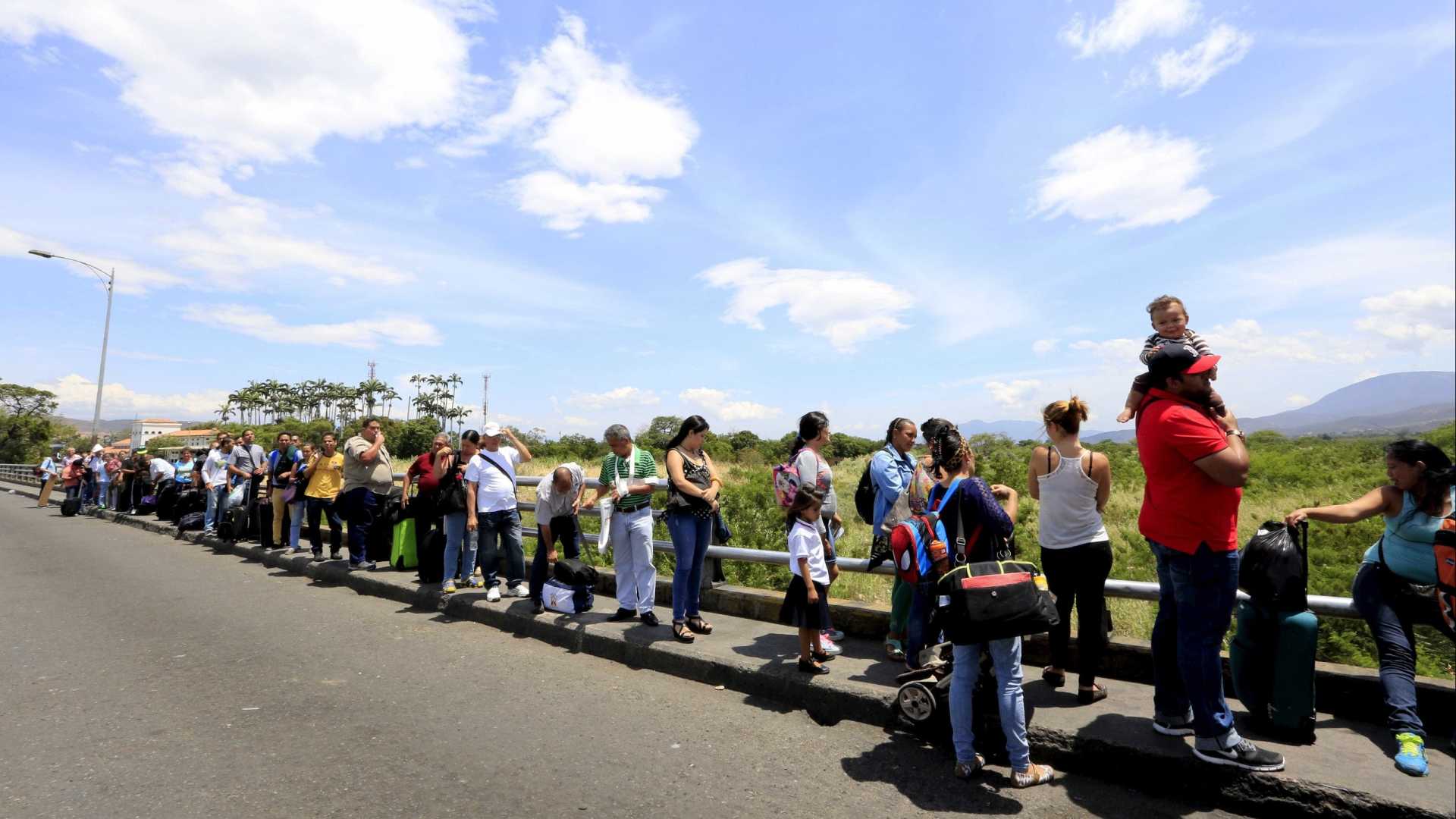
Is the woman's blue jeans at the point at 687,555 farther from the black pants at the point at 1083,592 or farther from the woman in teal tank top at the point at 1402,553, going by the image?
the woman in teal tank top at the point at 1402,553

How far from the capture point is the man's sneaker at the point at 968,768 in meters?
3.72

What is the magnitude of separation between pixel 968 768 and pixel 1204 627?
4.18 feet

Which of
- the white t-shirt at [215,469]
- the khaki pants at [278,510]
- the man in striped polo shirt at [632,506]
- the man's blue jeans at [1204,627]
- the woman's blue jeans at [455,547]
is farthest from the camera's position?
the white t-shirt at [215,469]

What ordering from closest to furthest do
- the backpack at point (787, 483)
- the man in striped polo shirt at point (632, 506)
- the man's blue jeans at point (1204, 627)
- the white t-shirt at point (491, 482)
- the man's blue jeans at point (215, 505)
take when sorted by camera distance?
1. the man's blue jeans at point (1204, 627)
2. the backpack at point (787, 483)
3. the man in striped polo shirt at point (632, 506)
4. the white t-shirt at point (491, 482)
5. the man's blue jeans at point (215, 505)

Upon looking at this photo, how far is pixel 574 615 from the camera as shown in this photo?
688 centimetres

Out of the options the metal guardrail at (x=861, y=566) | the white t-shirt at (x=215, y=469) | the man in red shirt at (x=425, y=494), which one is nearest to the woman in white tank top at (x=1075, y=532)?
the metal guardrail at (x=861, y=566)

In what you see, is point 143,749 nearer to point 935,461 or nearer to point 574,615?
point 574,615

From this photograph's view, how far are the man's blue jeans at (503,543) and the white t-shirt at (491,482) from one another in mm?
74

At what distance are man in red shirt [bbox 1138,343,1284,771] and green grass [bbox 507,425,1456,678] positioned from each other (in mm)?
1744

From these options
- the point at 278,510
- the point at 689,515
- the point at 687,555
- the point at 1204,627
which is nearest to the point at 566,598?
the point at 687,555

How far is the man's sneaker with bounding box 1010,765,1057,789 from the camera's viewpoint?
362cm

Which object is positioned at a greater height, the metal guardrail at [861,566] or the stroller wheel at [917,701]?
the metal guardrail at [861,566]

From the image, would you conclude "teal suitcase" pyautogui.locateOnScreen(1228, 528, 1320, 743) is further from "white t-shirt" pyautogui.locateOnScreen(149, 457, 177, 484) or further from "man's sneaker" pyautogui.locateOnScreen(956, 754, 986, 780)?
"white t-shirt" pyautogui.locateOnScreen(149, 457, 177, 484)

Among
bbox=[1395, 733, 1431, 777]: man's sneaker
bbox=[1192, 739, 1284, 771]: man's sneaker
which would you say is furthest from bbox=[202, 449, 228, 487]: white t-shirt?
bbox=[1395, 733, 1431, 777]: man's sneaker
